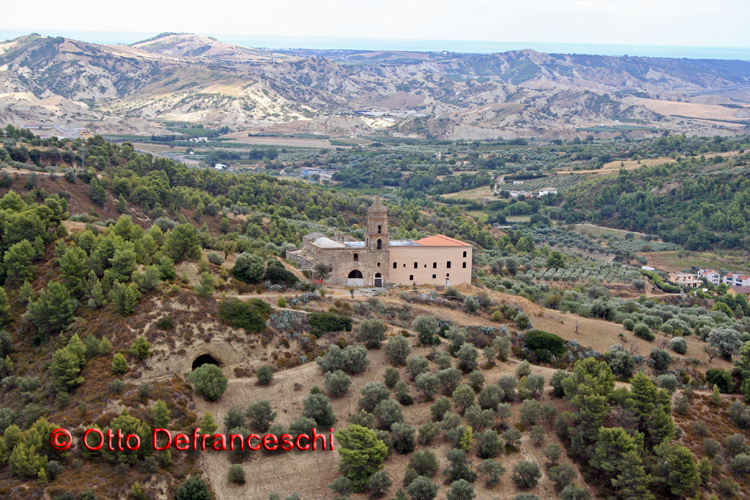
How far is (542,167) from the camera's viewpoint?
538 ft

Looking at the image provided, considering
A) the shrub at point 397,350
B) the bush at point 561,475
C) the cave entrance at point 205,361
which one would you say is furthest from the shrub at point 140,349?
the bush at point 561,475

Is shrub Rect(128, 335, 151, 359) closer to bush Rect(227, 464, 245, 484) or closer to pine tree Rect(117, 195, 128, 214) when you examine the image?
bush Rect(227, 464, 245, 484)

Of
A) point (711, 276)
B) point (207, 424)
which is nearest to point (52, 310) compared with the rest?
point (207, 424)

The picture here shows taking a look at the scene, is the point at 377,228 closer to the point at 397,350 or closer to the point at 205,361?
the point at 397,350

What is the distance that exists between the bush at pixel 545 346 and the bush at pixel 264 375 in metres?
19.8

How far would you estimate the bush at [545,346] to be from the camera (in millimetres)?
52969

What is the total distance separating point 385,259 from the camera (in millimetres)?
59000

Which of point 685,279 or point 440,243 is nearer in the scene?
point 440,243

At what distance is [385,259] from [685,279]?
50.0 m

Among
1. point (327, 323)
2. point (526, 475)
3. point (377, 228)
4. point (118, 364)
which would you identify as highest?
point (377, 228)

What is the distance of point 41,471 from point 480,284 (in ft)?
134

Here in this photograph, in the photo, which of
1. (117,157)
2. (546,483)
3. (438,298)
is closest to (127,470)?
(546,483)

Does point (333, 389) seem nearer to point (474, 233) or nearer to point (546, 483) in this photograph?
point (546, 483)

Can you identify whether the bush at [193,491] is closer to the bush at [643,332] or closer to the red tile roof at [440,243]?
the red tile roof at [440,243]
